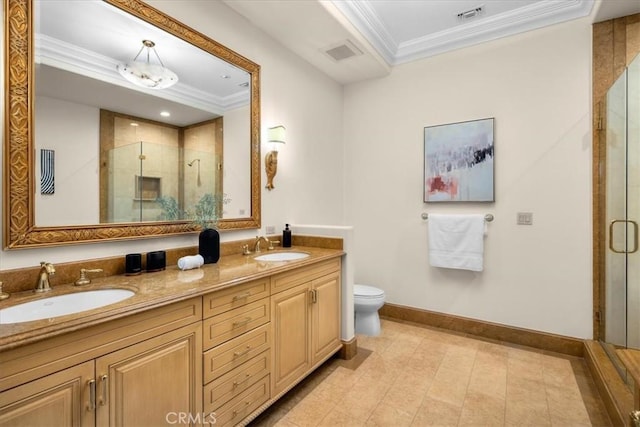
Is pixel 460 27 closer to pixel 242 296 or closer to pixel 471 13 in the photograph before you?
pixel 471 13

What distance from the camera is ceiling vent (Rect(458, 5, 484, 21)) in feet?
8.38

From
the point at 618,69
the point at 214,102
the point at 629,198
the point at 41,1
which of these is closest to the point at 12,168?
the point at 41,1

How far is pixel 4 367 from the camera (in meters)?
0.85

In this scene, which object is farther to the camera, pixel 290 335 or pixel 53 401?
pixel 290 335

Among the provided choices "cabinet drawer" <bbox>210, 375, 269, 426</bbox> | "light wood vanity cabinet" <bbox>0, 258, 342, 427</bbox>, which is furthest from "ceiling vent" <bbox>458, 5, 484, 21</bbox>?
"cabinet drawer" <bbox>210, 375, 269, 426</bbox>

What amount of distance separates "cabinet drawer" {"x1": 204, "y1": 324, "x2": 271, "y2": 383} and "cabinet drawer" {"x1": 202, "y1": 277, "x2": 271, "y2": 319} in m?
0.17

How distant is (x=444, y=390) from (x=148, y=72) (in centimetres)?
270

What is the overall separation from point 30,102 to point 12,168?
0.30m

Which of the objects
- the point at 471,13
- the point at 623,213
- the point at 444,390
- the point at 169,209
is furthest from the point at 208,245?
the point at 471,13

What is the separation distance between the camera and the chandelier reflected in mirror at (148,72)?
5.51 ft

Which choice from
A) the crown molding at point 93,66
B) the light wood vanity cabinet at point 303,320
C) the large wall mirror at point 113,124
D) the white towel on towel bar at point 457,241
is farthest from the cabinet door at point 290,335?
the white towel on towel bar at point 457,241

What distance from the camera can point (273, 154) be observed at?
8.51 feet

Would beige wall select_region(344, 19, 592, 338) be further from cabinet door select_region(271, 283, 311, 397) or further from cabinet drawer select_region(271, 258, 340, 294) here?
cabinet door select_region(271, 283, 311, 397)

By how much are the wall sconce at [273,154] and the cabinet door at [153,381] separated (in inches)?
58.4
